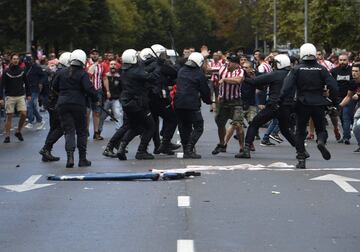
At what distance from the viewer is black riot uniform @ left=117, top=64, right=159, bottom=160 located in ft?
56.4

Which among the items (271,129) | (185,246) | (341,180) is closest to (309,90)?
(341,180)

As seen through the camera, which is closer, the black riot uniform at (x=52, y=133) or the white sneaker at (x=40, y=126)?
the black riot uniform at (x=52, y=133)

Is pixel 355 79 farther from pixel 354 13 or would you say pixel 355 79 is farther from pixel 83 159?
pixel 354 13

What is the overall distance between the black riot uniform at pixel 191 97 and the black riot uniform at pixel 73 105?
1921mm

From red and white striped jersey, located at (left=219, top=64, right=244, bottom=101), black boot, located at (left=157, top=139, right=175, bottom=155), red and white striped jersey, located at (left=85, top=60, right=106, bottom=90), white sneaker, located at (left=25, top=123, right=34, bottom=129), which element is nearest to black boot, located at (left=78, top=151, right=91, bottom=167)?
black boot, located at (left=157, top=139, right=175, bottom=155)

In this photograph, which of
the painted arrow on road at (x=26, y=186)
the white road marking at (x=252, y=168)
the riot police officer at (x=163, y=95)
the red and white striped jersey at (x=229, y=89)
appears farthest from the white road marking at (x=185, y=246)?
the red and white striped jersey at (x=229, y=89)

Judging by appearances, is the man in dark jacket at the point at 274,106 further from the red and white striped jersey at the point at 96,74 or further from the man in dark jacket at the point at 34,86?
the man in dark jacket at the point at 34,86

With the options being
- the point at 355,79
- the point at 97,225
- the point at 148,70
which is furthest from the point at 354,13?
the point at 97,225

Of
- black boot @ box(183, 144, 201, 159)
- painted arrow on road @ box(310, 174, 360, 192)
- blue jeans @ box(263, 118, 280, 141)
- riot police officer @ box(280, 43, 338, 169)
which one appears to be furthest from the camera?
blue jeans @ box(263, 118, 280, 141)

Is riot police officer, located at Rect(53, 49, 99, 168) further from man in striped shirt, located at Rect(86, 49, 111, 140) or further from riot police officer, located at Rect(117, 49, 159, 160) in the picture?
man in striped shirt, located at Rect(86, 49, 111, 140)

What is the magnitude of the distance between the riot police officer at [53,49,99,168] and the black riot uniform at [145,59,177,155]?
1.86 metres

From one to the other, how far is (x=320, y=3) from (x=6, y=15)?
16637mm

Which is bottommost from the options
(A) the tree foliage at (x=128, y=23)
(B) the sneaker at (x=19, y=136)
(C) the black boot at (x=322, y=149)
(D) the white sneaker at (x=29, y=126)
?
(D) the white sneaker at (x=29, y=126)

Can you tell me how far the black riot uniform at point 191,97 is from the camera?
17484 millimetres
